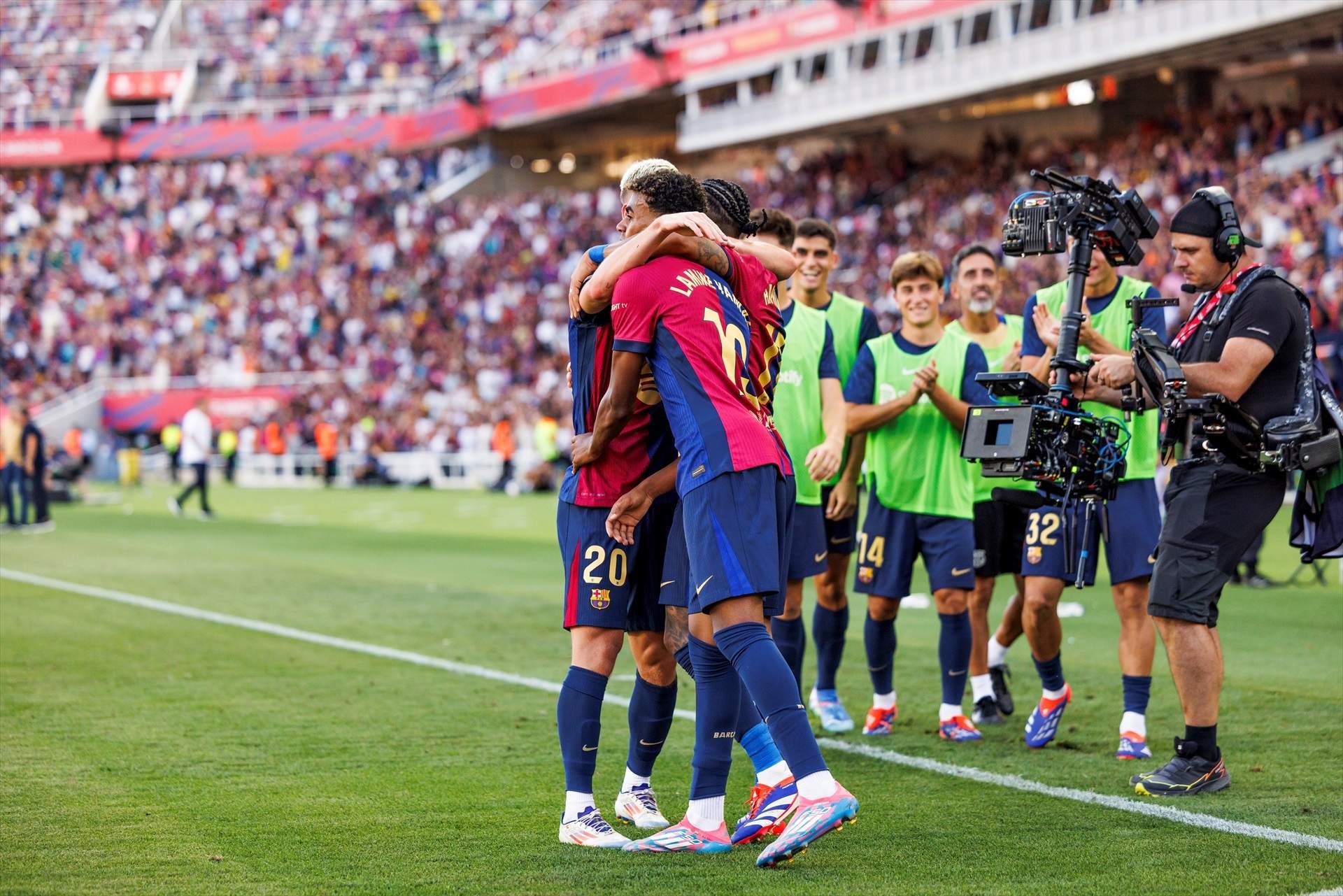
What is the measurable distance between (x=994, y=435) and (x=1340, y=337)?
14039 mm

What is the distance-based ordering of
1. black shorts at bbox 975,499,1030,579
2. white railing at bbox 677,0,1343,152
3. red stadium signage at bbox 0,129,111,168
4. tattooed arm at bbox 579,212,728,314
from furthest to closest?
red stadium signage at bbox 0,129,111,168
white railing at bbox 677,0,1343,152
black shorts at bbox 975,499,1030,579
tattooed arm at bbox 579,212,728,314

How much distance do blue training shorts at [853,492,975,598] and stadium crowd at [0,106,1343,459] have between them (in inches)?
870

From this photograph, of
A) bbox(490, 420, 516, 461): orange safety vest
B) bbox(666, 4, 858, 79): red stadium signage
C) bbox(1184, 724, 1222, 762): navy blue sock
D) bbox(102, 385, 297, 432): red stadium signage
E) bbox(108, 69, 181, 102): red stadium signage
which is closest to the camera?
bbox(1184, 724, 1222, 762): navy blue sock

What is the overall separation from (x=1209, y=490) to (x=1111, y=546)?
46.3 inches

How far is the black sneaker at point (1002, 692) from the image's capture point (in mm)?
8211

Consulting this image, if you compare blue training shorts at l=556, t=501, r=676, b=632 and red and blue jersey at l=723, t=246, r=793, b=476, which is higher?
red and blue jersey at l=723, t=246, r=793, b=476

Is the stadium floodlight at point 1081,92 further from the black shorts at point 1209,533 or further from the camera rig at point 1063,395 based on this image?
the black shorts at point 1209,533

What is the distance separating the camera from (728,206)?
18.6 ft

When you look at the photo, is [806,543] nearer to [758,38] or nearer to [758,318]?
[758,318]

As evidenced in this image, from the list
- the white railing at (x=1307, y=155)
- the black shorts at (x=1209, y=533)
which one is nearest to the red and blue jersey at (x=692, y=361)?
the black shorts at (x=1209, y=533)

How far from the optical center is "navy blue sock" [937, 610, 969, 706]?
24.7 feet

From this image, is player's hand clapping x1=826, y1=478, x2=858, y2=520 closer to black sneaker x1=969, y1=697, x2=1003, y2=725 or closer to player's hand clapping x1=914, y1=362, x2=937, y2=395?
player's hand clapping x1=914, y1=362, x2=937, y2=395

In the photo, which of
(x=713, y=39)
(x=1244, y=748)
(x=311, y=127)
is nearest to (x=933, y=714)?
(x=1244, y=748)

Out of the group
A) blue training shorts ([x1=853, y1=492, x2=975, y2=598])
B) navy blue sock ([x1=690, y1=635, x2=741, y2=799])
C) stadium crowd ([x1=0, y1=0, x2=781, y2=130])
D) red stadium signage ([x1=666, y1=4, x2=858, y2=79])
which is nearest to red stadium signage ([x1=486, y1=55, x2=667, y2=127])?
red stadium signage ([x1=666, y1=4, x2=858, y2=79])
